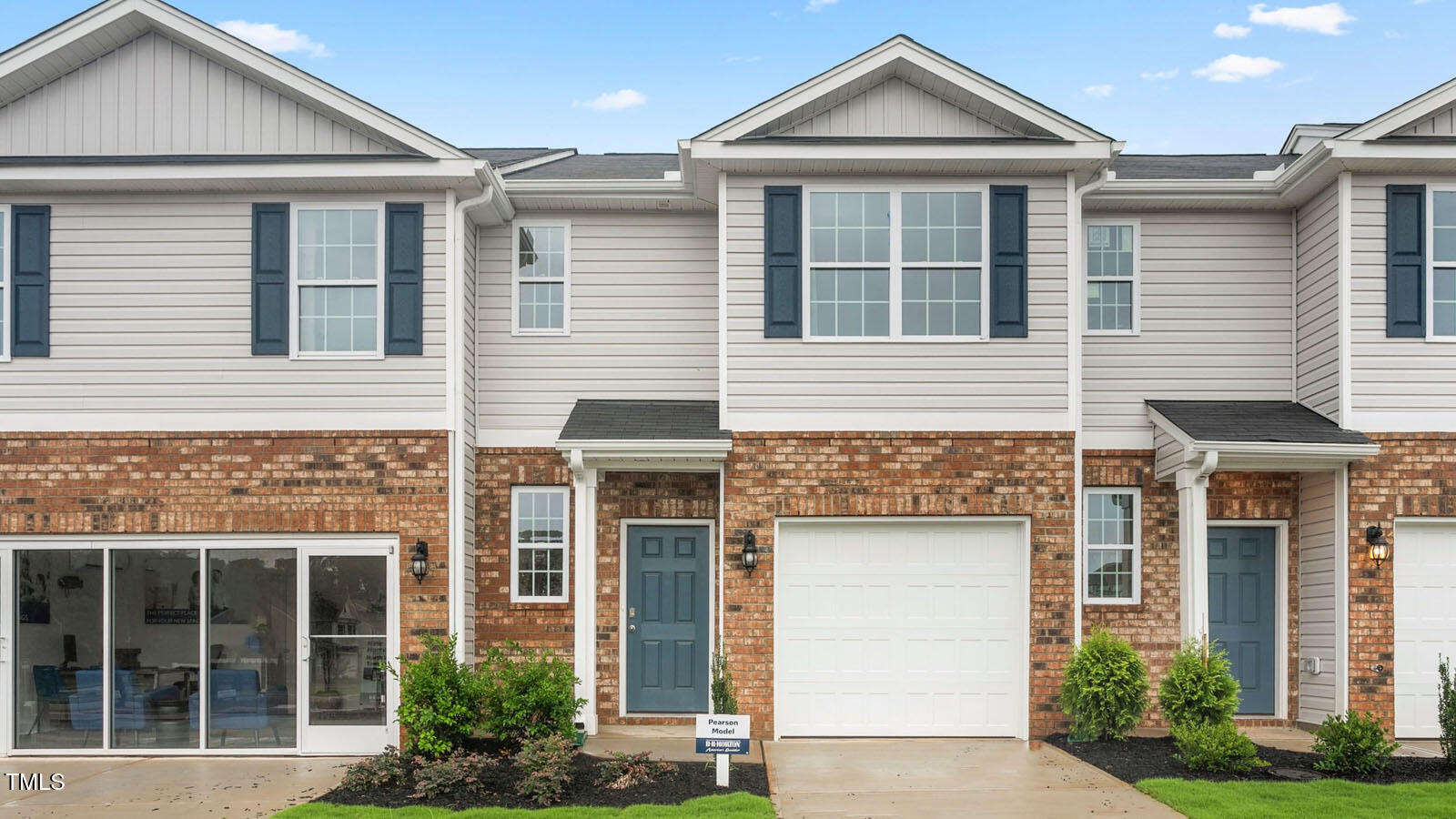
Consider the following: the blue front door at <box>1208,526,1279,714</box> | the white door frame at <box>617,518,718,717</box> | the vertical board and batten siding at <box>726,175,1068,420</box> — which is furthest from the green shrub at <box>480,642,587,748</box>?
the blue front door at <box>1208,526,1279,714</box>

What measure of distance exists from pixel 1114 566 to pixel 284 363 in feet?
27.6

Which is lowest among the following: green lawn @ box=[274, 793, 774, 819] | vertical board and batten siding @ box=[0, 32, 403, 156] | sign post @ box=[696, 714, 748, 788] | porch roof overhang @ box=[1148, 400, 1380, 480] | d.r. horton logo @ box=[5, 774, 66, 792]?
d.r. horton logo @ box=[5, 774, 66, 792]

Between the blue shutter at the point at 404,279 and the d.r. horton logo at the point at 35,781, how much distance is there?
4457 mm

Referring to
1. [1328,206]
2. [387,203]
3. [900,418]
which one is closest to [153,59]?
[387,203]

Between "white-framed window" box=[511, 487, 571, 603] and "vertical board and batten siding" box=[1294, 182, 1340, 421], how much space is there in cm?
758

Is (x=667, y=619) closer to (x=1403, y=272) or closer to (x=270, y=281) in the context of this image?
(x=270, y=281)

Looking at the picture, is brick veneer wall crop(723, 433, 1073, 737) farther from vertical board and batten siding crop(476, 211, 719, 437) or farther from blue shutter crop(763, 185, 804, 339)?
vertical board and batten siding crop(476, 211, 719, 437)

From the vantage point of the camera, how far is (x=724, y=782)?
9.20 meters

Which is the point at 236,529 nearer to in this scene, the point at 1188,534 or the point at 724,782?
the point at 724,782

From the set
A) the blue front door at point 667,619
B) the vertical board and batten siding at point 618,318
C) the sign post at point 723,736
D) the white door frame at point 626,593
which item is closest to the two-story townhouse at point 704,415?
the white door frame at point 626,593

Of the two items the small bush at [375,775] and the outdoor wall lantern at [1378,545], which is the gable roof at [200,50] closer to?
the small bush at [375,775]

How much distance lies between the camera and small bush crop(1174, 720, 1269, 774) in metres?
9.72

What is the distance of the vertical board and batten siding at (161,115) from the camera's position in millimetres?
11406

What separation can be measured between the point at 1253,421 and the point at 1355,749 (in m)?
3.36
